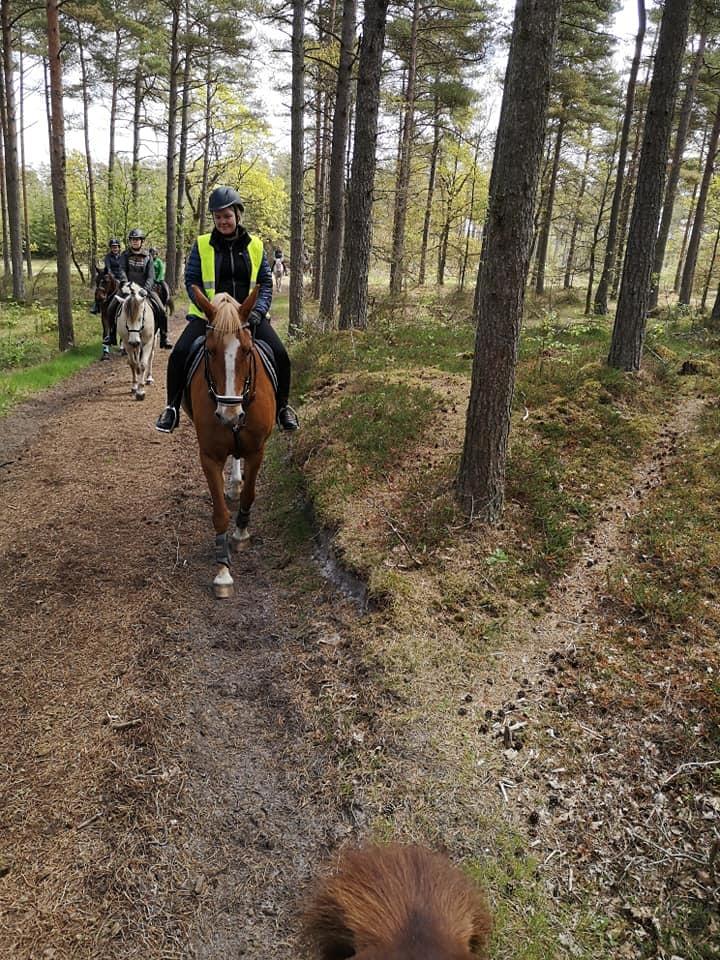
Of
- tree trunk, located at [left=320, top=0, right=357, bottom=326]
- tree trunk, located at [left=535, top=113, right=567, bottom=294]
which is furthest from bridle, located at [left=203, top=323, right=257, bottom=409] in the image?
tree trunk, located at [left=535, top=113, right=567, bottom=294]

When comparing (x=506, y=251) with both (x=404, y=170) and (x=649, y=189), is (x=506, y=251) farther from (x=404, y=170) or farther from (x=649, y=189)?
(x=404, y=170)

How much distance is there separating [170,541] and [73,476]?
8.24ft

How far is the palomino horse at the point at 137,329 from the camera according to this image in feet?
39.3

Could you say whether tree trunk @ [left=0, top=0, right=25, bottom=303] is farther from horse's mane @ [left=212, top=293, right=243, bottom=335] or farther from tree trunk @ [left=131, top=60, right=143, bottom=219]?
horse's mane @ [left=212, top=293, right=243, bottom=335]

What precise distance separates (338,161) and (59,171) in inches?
275

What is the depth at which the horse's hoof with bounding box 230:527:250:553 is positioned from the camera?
672cm

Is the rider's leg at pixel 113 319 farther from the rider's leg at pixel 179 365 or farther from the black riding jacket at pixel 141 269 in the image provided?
the rider's leg at pixel 179 365

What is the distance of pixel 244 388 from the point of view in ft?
18.2

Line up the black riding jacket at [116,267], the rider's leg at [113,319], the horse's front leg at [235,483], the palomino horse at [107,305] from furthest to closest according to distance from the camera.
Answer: the palomino horse at [107,305] → the black riding jacket at [116,267] → the rider's leg at [113,319] → the horse's front leg at [235,483]

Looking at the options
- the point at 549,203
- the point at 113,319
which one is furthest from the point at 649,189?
the point at 549,203

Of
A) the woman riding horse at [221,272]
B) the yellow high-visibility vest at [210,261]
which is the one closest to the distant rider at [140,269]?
the woman riding horse at [221,272]

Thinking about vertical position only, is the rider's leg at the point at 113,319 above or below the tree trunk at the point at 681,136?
below

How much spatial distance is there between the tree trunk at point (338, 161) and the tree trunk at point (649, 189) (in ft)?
22.3

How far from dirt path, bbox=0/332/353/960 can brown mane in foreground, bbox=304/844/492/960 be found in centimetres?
158
